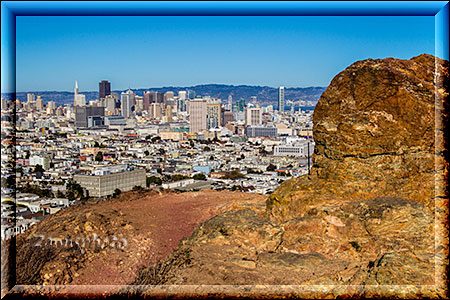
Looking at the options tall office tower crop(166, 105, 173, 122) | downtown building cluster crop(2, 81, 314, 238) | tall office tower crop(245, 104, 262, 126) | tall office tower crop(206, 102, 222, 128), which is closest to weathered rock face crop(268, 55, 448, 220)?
downtown building cluster crop(2, 81, 314, 238)

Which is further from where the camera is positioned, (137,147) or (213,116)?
(213,116)

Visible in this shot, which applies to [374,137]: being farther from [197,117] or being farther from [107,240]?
[197,117]

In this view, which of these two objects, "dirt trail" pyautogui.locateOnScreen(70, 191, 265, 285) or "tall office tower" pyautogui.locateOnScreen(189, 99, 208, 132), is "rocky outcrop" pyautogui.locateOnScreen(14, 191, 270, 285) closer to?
"dirt trail" pyautogui.locateOnScreen(70, 191, 265, 285)

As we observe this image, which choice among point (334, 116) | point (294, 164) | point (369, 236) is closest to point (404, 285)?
point (369, 236)

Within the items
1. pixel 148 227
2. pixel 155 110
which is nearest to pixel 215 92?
pixel 148 227

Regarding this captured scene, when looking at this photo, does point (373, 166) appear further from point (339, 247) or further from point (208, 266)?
point (208, 266)

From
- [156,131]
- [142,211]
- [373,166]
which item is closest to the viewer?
[373,166]

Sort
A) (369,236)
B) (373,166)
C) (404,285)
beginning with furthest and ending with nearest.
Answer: (373,166)
(369,236)
(404,285)

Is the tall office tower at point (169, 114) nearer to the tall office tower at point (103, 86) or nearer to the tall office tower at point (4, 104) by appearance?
the tall office tower at point (103, 86)
